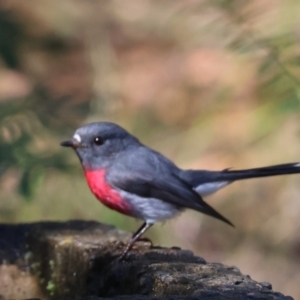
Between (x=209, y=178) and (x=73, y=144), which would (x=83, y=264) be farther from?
(x=209, y=178)

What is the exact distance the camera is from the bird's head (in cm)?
436

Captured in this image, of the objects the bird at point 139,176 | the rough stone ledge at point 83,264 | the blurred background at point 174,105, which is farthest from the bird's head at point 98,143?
the rough stone ledge at point 83,264

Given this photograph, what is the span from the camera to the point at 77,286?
330 centimetres

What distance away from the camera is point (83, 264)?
3.34 m

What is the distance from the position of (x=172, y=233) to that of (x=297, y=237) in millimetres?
1116

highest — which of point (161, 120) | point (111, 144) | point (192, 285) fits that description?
point (161, 120)

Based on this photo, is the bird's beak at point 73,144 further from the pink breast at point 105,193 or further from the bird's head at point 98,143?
the pink breast at point 105,193

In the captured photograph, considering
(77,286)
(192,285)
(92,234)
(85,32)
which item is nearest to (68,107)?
(92,234)

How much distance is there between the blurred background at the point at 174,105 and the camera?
4.01 meters

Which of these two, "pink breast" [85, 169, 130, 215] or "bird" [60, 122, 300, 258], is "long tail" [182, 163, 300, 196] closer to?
"bird" [60, 122, 300, 258]

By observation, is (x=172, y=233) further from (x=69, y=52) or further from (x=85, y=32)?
(x=69, y=52)

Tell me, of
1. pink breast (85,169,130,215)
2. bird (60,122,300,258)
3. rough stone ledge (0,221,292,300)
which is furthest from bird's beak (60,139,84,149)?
rough stone ledge (0,221,292,300)

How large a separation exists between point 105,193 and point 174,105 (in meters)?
4.76

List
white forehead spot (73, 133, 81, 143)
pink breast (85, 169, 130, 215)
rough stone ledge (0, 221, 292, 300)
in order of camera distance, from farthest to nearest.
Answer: white forehead spot (73, 133, 81, 143)
pink breast (85, 169, 130, 215)
rough stone ledge (0, 221, 292, 300)
